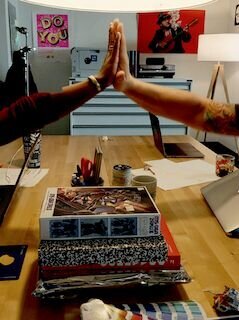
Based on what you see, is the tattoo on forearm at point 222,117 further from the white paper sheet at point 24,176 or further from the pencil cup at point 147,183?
the white paper sheet at point 24,176

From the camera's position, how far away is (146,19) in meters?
4.34

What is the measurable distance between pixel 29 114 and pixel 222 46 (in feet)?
10.2

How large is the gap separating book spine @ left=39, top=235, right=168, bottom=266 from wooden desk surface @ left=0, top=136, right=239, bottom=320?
2.6 inches

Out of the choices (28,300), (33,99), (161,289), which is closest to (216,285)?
(161,289)

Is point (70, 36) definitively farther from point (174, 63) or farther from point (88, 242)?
point (88, 242)

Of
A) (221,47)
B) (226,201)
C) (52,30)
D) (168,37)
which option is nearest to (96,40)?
(52,30)

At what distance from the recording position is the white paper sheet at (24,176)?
1.38 m

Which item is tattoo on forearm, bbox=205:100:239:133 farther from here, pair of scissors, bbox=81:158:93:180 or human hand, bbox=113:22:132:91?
pair of scissors, bbox=81:158:93:180

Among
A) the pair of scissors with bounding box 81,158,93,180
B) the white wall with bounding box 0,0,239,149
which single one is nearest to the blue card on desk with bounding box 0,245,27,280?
the pair of scissors with bounding box 81,158,93,180

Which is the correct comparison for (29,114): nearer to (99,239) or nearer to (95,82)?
(95,82)

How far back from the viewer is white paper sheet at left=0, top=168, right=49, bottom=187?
54.1 inches

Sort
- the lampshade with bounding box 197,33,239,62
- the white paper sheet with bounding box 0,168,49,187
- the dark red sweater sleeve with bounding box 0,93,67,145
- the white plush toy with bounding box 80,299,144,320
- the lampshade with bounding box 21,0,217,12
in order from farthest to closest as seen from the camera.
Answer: the lampshade with bounding box 197,33,239,62, the white paper sheet with bounding box 0,168,49,187, the lampshade with bounding box 21,0,217,12, the dark red sweater sleeve with bounding box 0,93,67,145, the white plush toy with bounding box 80,299,144,320

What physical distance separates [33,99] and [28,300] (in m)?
0.44

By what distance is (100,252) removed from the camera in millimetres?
751
